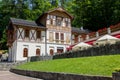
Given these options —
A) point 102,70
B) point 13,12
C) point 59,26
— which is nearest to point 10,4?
point 13,12

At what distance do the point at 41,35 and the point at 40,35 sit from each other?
19 cm

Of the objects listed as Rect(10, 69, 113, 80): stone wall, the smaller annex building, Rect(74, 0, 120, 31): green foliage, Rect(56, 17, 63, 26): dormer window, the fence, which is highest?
Rect(74, 0, 120, 31): green foliage

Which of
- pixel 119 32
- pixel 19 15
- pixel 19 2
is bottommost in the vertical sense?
pixel 119 32

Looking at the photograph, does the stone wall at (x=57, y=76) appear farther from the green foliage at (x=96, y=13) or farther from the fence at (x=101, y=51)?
the green foliage at (x=96, y=13)

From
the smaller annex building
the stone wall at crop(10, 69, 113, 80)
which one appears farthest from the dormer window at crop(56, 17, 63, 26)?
the stone wall at crop(10, 69, 113, 80)

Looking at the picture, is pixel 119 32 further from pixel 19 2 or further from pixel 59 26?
pixel 19 2

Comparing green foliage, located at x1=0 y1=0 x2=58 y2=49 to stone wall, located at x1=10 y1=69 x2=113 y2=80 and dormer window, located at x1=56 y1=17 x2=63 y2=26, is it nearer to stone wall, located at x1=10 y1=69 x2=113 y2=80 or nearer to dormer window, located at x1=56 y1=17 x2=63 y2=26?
dormer window, located at x1=56 y1=17 x2=63 y2=26

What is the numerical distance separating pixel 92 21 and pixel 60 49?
1421cm

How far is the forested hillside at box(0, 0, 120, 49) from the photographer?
50281 millimetres

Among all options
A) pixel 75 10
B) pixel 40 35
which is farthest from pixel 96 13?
pixel 40 35

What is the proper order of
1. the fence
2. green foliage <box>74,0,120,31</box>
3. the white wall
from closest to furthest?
the fence → the white wall → green foliage <box>74,0,120,31</box>

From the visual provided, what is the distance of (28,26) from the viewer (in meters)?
40.7

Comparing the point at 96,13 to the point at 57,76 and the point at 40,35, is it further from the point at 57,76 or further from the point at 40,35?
the point at 57,76

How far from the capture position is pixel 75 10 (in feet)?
191
